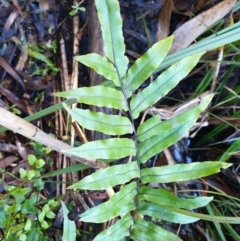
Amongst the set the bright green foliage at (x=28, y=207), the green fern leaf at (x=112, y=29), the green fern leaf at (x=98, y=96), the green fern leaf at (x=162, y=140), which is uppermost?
the green fern leaf at (x=112, y=29)

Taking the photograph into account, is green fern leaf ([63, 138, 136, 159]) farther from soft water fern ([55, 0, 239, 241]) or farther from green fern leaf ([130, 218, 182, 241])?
green fern leaf ([130, 218, 182, 241])

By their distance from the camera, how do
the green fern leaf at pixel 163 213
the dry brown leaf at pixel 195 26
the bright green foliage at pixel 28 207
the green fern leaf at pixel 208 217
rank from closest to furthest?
the green fern leaf at pixel 208 217 < the green fern leaf at pixel 163 213 < the bright green foliage at pixel 28 207 < the dry brown leaf at pixel 195 26

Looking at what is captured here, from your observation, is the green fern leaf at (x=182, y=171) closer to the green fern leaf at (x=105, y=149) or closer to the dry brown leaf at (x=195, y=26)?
the green fern leaf at (x=105, y=149)

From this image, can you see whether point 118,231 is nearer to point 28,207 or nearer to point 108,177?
point 108,177

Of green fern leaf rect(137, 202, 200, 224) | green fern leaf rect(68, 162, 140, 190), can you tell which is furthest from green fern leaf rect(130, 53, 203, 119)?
green fern leaf rect(137, 202, 200, 224)

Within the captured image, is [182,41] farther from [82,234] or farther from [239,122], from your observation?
[82,234]

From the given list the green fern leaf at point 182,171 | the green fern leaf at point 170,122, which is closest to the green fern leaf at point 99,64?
the green fern leaf at point 170,122
